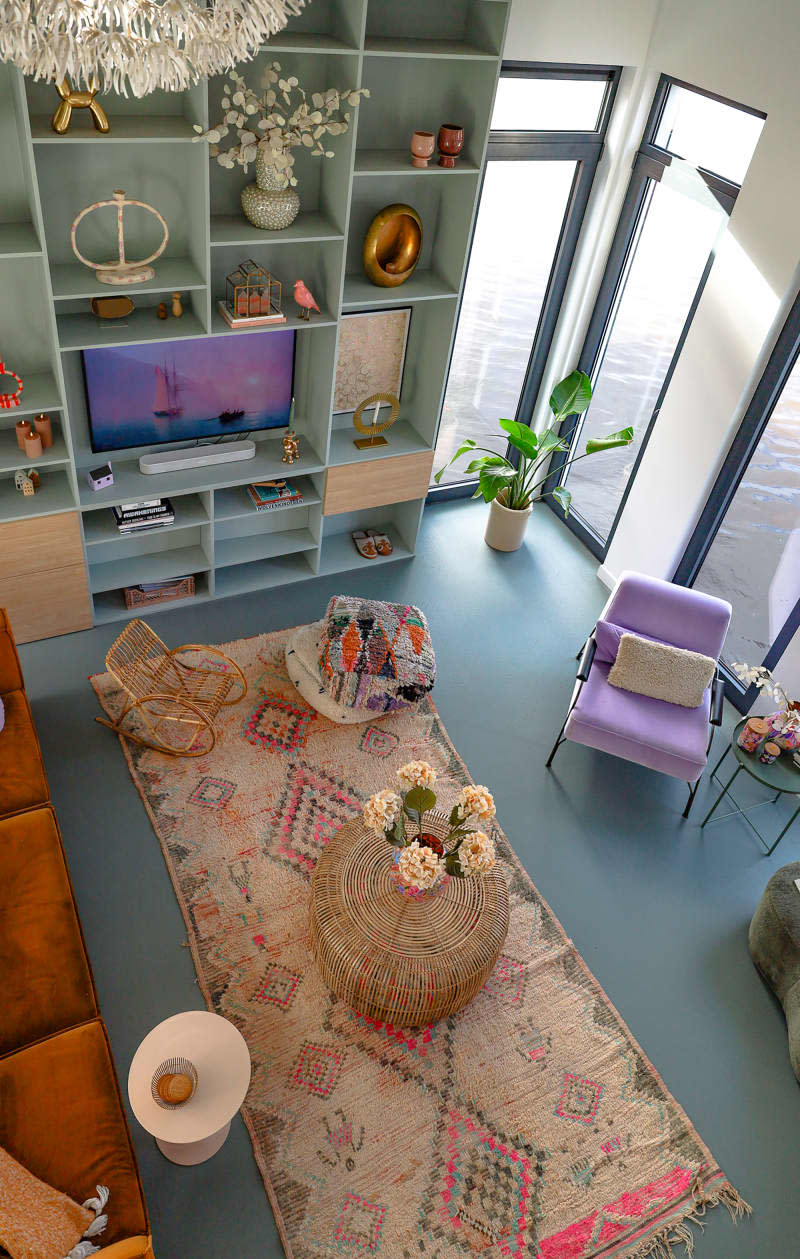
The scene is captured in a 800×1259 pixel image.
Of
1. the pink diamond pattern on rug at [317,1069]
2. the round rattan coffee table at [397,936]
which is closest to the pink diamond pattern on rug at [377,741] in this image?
the round rattan coffee table at [397,936]

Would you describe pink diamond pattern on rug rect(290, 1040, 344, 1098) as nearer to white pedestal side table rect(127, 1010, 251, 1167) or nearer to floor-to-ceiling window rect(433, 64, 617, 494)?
white pedestal side table rect(127, 1010, 251, 1167)

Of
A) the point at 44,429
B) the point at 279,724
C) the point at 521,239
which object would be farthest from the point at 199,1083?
the point at 521,239

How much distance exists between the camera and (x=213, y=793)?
4.06 metres

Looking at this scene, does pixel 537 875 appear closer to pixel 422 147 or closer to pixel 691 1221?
pixel 691 1221

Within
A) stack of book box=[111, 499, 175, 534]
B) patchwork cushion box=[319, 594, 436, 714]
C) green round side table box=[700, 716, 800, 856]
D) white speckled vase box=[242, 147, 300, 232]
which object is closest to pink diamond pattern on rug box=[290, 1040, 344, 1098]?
patchwork cushion box=[319, 594, 436, 714]

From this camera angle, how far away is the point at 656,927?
3.88m

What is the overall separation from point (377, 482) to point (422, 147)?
170 cm

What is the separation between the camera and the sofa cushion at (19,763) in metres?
3.36

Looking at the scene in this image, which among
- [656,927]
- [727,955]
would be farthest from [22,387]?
[727,955]

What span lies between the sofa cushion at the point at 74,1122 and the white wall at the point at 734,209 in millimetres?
3632

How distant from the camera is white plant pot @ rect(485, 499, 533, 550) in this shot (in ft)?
18.4

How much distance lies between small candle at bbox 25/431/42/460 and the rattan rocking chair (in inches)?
35.0

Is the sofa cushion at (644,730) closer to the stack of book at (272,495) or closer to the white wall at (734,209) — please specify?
the white wall at (734,209)

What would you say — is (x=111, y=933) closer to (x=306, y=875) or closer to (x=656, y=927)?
(x=306, y=875)
